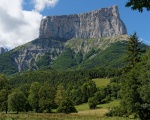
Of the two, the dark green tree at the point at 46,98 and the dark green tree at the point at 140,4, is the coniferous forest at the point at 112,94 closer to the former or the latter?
the dark green tree at the point at 46,98

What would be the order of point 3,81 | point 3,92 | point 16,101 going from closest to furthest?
point 16,101
point 3,81
point 3,92

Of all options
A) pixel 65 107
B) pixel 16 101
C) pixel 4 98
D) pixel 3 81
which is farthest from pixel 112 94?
pixel 16 101

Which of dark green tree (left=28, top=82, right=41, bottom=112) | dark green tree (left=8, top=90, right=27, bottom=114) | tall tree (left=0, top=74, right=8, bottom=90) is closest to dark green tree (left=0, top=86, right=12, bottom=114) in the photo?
tall tree (left=0, top=74, right=8, bottom=90)

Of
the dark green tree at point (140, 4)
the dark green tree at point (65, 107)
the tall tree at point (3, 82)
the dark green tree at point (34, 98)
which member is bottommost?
the dark green tree at point (65, 107)

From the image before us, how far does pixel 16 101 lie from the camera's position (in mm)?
87875

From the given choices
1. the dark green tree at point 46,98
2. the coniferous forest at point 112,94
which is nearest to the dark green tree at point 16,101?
→ the coniferous forest at point 112,94

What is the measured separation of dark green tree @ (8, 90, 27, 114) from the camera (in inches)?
3438

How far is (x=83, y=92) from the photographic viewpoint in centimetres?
16475

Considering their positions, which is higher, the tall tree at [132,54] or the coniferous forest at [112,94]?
the tall tree at [132,54]

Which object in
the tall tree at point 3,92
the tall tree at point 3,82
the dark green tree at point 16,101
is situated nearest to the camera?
the dark green tree at point 16,101

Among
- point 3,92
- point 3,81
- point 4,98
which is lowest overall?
point 4,98

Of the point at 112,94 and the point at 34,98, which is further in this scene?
the point at 112,94

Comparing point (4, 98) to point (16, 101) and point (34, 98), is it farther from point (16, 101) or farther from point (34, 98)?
point (34, 98)

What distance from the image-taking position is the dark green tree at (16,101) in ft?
286
